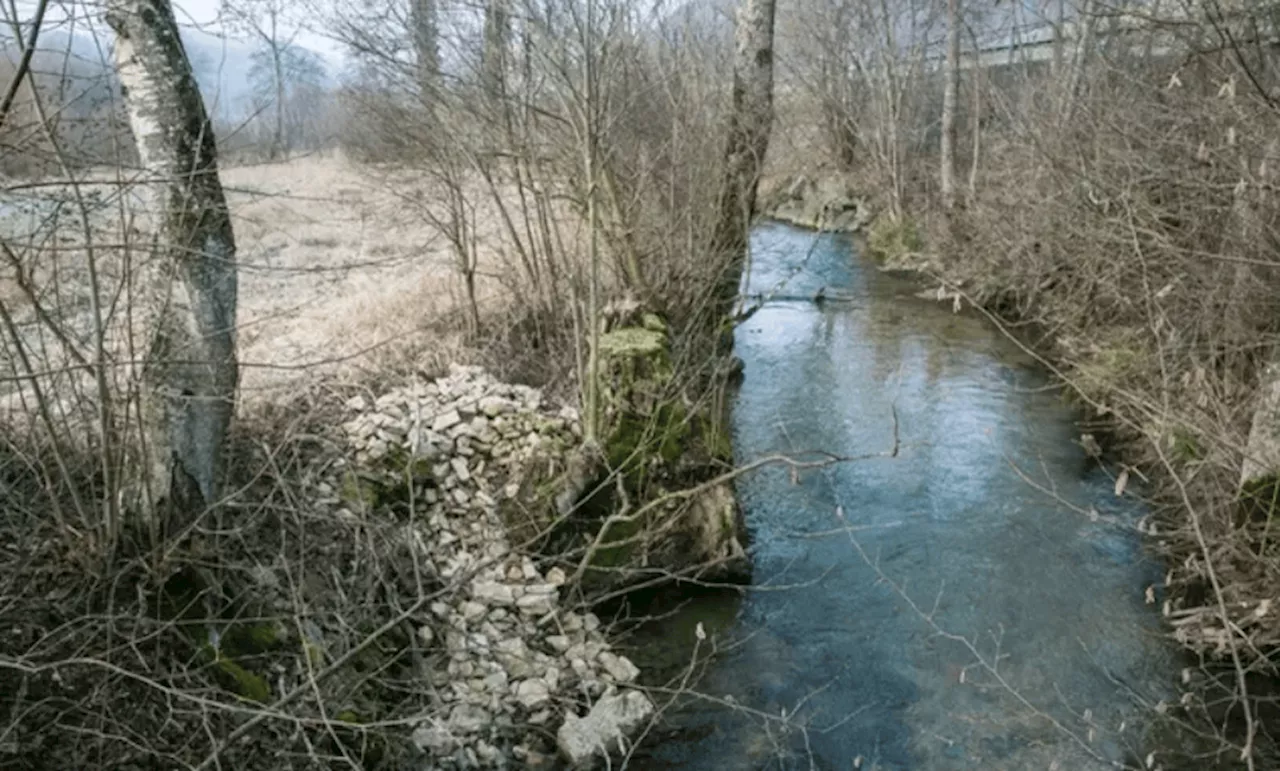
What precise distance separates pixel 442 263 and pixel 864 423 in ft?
14.6

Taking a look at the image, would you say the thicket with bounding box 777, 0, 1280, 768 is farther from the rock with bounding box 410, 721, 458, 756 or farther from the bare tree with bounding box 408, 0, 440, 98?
the bare tree with bounding box 408, 0, 440, 98

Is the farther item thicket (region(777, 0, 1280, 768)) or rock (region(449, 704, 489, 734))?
thicket (region(777, 0, 1280, 768))

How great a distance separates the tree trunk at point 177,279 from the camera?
161 inches

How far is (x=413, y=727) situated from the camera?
15.0ft

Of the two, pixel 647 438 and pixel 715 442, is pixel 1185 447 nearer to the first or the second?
pixel 715 442

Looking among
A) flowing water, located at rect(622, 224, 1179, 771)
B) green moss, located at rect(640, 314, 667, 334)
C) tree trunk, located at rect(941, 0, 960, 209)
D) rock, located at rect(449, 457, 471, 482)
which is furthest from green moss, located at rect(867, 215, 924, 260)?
rock, located at rect(449, 457, 471, 482)

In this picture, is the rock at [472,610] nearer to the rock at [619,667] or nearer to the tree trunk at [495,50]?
the rock at [619,667]

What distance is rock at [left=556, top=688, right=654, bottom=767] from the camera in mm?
4746

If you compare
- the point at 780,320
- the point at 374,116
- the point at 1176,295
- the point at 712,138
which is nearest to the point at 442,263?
the point at 374,116

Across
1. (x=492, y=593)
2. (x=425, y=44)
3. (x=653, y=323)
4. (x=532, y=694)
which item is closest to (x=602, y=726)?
(x=532, y=694)

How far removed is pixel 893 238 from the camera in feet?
55.7

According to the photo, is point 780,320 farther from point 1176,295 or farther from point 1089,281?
point 1176,295

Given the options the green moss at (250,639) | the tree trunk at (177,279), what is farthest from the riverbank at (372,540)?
the tree trunk at (177,279)

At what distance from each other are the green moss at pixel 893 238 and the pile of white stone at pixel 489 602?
10.9m
